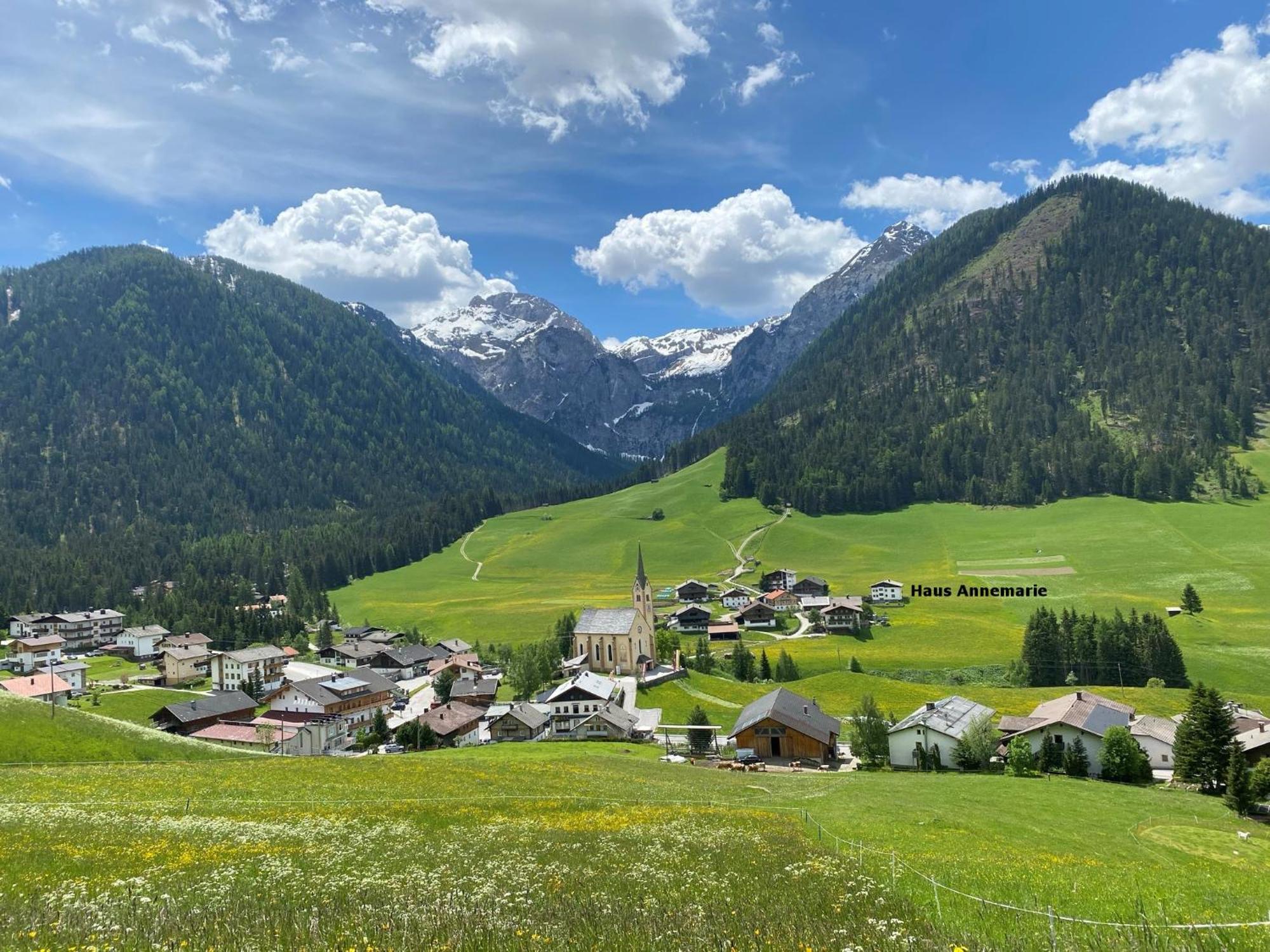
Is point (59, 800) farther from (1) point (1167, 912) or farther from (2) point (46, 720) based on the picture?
(1) point (1167, 912)

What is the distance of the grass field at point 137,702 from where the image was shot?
305ft

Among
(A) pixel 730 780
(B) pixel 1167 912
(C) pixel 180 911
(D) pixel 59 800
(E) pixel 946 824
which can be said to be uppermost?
(C) pixel 180 911

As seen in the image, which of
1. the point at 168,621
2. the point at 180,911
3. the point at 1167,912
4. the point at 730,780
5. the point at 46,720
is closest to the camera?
the point at 180,911

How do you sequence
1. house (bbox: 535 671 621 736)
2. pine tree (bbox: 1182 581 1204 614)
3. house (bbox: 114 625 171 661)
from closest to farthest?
house (bbox: 535 671 621 736), pine tree (bbox: 1182 581 1204 614), house (bbox: 114 625 171 661)

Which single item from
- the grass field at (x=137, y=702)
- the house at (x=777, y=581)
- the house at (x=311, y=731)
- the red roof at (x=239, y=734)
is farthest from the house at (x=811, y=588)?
the grass field at (x=137, y=702)

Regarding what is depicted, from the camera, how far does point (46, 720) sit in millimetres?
59719

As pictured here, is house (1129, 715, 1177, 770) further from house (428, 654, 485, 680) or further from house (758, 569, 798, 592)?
house (758, 569, 798, 592)

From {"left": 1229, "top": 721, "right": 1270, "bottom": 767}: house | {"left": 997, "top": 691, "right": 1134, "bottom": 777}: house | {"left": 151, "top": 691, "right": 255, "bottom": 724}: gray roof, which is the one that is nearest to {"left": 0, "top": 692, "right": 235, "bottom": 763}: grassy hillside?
{"left": 151, "top": 691, "right": 255, "bottom": 724}: gray roof

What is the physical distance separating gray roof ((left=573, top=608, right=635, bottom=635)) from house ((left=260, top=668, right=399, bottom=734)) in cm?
3051

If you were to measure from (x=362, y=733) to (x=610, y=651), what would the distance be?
3935 centimetres

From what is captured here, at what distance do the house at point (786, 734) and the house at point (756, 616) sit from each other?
240 ft

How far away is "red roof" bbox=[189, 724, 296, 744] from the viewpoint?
8400cm

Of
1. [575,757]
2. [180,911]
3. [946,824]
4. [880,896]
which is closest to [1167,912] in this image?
[880,896]

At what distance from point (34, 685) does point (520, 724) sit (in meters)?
62.0
